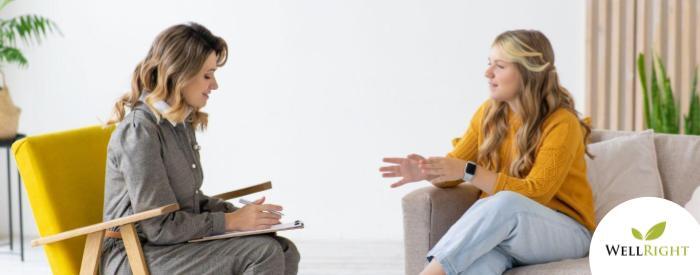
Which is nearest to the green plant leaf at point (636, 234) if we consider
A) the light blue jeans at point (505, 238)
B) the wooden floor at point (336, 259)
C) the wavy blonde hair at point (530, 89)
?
the light blue jeans at point (505, 238)

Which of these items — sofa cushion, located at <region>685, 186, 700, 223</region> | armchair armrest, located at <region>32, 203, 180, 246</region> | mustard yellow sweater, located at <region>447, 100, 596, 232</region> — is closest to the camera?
armchair armrest, located at <region>32, 203, 180, 246</region>

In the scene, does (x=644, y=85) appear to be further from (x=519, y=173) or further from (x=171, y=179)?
(x=171, y=179)

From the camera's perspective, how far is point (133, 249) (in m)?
2.42

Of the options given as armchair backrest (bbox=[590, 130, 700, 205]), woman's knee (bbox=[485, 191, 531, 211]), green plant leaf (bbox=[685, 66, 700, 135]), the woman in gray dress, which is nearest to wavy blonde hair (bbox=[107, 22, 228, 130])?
the woman in gray dress

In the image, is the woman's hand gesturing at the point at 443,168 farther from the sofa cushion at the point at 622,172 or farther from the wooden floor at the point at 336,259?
the wooden floor at the point at 336,259

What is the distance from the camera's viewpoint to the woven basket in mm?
4367

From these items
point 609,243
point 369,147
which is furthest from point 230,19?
point 609,243

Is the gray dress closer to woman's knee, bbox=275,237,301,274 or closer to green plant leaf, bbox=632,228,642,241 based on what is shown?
woman's knee, bbox=275,237,301,274

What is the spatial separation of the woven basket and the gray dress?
2.09 meters

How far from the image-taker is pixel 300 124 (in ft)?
15.7

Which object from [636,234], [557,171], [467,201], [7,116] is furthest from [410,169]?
[7,116]

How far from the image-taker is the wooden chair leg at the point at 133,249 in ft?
7.91

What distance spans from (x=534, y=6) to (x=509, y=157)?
1.82 m

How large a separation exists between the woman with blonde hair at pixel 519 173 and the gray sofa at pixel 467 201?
0.06 m
